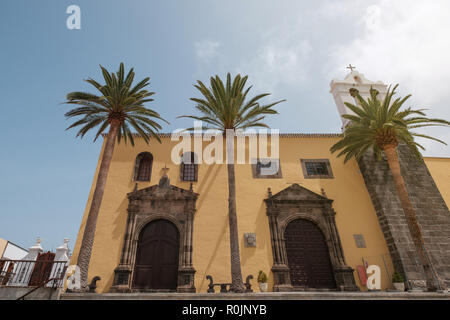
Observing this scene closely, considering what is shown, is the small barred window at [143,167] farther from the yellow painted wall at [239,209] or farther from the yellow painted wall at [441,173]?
the yellow painted wall at [441,173]

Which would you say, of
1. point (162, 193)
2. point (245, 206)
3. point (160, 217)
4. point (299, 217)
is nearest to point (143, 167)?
point (162, 193)

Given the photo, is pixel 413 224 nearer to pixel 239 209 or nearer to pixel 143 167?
pixel 239 209

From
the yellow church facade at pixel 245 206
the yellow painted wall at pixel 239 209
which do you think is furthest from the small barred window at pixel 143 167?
the yellow painted wall at pixel 239 209

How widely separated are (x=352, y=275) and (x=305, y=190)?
200 inches

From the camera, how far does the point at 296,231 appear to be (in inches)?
561

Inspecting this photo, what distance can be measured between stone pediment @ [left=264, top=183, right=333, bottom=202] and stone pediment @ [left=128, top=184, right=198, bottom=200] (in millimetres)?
4795

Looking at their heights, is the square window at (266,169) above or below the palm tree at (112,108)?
below

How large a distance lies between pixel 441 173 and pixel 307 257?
1153 centimetres

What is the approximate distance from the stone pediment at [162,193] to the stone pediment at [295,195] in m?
Answer: 4.79

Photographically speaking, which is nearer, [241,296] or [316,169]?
[241,296]

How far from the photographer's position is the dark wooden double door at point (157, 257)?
1262cm

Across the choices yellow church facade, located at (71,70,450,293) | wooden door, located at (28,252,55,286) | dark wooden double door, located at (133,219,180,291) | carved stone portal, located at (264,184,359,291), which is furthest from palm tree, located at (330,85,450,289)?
wooden door, located at (28,252,55,286)

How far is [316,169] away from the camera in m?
16.3
